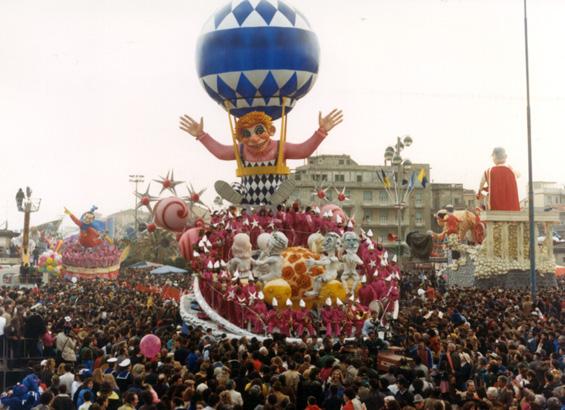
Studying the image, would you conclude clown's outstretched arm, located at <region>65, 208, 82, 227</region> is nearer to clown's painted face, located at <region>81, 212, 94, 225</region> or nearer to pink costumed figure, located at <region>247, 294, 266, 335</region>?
clown's painted face, located at <region>81, 212, 94, 225</region>

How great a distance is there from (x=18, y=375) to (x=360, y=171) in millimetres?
61105

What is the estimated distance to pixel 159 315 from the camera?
70.3 feet

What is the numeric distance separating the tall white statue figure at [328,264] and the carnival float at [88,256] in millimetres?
33886

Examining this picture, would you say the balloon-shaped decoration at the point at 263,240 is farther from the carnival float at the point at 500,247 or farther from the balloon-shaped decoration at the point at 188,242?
the carnival float at the point at 500,247

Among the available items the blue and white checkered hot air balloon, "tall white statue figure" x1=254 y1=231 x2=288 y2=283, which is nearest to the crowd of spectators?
"tall white statue figure" x1=254 y1=231 x2=288 y2=283

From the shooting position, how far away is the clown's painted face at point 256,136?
989 inches

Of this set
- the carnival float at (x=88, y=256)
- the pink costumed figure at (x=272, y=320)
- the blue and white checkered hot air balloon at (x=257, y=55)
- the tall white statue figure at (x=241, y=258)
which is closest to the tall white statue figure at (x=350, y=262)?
the pink costumed figure at (x=272, y=320)

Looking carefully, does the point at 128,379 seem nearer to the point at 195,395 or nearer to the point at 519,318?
the point at 195,395

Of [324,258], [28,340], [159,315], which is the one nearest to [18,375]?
[28,340]

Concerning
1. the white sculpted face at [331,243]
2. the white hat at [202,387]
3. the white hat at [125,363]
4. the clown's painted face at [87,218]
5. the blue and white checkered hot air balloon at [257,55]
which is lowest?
the white hat at [125,363]

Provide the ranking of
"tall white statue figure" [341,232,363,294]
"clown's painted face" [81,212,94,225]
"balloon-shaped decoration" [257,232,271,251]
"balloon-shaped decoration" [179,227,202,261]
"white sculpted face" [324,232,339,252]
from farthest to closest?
1. "clown's painted face" [81,212,94,225]
2. "balloon-shaped decoration" [179,227,202,261]
3. "balloon-shaped decoration" [257,232,271,251]
4. "tall white statue figure" [341,232,363,294]
5. "white sculpted face" [324,232,339,252]

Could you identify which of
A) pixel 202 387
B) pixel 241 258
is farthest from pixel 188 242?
pixel 202 387

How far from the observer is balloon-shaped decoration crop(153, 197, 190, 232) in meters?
25.4

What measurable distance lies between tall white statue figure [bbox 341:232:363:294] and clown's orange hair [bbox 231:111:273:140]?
6.43 metres
